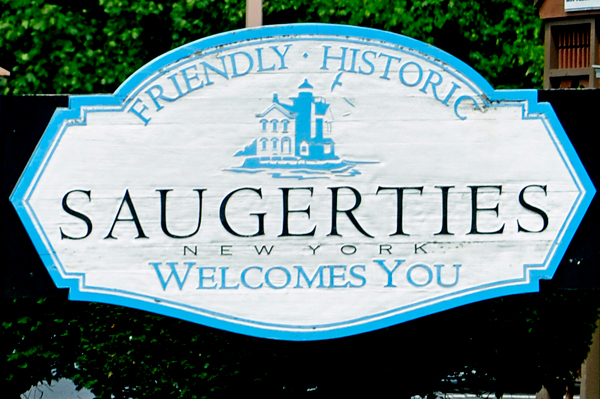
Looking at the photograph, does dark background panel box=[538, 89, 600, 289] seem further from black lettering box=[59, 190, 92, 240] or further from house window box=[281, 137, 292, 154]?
black lettering box=[59, 190, 92, 240]

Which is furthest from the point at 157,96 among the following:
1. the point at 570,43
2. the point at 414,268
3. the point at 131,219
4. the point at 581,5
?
the point at 570,43

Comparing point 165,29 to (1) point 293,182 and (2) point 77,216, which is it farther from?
(1) point 293,182

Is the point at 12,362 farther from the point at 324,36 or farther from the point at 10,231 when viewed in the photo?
the point at 324,36

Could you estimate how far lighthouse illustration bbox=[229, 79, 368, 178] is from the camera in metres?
4.62

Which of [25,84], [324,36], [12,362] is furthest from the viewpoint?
[25,84]

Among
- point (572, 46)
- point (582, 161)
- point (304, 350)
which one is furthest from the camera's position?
point (572, 46)

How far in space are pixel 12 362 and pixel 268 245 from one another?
2268mm

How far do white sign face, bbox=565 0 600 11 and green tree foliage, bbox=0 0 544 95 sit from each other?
7.16ft

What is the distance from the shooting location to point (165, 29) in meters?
9.10

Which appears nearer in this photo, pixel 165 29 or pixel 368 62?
pixel 368 62

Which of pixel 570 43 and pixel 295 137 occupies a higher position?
pixel 570 43

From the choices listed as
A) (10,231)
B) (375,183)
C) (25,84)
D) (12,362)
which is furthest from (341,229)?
(25,84)

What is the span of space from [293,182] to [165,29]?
488 cm

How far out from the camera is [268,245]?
464 centimetres
